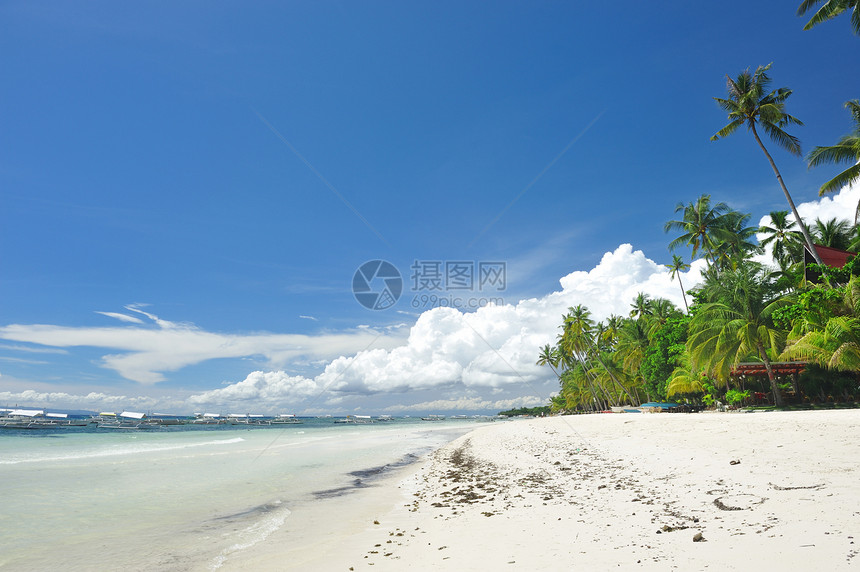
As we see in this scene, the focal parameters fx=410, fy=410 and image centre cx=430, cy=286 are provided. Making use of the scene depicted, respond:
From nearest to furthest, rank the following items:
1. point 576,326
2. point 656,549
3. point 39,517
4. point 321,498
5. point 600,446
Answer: point 656,549 → point 39,517 → point 321,498 → point 600,446 → point 576,326

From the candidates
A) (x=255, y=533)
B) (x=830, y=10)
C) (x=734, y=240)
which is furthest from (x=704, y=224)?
(x=255, y=533)

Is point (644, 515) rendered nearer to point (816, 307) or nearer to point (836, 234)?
point (816, 307)

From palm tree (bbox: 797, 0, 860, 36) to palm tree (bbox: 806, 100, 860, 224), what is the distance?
785cm

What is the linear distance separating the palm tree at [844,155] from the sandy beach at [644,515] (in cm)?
2053

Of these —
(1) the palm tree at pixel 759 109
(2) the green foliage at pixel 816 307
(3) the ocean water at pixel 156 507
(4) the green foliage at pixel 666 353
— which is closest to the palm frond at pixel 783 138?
(1) the palm tree at pixel 759 109

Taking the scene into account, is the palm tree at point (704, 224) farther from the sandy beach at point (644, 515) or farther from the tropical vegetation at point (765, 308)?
the sandy beach at point (644, 515)

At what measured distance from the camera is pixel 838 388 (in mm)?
29312

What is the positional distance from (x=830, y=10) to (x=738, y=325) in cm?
1777

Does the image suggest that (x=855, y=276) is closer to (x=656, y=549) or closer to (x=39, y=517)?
(x=656, y=549)

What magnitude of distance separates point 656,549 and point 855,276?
80.5 feet

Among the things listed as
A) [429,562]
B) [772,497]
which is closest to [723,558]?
[772,497]

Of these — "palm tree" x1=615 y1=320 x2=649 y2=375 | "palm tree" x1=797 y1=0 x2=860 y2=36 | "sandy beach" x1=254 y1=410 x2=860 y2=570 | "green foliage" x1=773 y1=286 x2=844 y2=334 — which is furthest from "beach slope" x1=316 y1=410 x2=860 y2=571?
"palm tree" x1=615 y1=320 x2=649 y2=375

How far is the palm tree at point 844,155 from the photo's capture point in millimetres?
24797

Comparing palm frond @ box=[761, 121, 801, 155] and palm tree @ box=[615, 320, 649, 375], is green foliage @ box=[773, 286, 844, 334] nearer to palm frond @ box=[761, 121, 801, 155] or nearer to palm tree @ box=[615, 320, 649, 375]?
palm frond @ box=[761, 121, 801, 155]
